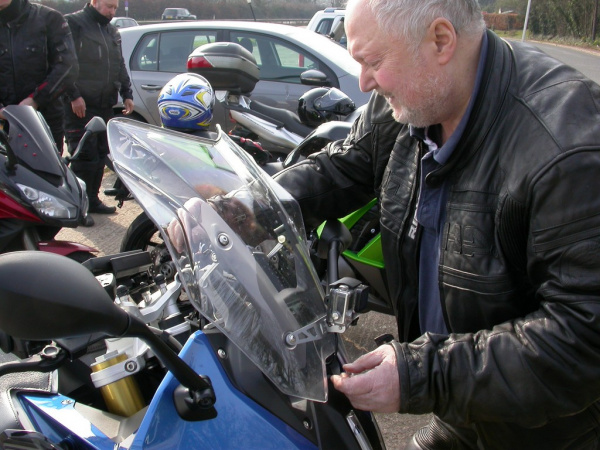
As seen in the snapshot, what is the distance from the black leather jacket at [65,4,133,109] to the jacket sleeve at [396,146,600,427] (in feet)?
16.3

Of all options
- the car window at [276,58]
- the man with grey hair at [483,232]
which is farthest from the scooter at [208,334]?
the car window at [276,58]

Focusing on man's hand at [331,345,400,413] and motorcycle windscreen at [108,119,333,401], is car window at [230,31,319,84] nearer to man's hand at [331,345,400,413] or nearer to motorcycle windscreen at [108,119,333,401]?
motorcycle windscreen at [108,119,333,401]

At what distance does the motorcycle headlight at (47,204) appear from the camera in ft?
9.41

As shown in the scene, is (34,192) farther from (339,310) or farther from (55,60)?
(55,60)

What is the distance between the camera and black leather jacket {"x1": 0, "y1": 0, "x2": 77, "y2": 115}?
461 cm

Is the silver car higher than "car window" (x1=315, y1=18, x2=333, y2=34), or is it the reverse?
the silver car

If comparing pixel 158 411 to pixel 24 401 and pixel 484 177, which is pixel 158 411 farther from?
pixel 484 177

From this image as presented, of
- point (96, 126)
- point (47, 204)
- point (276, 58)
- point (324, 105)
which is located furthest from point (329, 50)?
point (47, 204)

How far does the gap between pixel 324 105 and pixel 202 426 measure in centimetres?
345

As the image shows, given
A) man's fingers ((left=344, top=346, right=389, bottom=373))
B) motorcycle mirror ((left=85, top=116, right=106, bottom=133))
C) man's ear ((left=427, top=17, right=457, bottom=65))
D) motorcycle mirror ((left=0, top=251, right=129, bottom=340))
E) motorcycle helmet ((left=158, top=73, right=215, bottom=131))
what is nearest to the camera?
motorcycle mirror ((left=0, top=251, right=129, bottom=340))

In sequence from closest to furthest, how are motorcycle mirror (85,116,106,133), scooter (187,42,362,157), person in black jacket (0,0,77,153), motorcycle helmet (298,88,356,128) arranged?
motorcycle mirror (85,116,106,133), motorcycle helmet (298,88,356,128), scooter (187,42,362,157), person in black jacket (0,0,77,153)

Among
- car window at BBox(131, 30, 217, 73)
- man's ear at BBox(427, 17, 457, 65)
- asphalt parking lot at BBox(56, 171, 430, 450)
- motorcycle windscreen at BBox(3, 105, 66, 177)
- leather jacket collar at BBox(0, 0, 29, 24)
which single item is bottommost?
asphalt parking lot at BBox(56, 171, 430, 450)

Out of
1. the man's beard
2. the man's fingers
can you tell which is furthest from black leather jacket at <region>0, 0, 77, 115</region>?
the man's fingers

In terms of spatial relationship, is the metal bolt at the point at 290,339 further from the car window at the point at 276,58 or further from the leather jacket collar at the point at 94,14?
the car window at the point at 276,58
